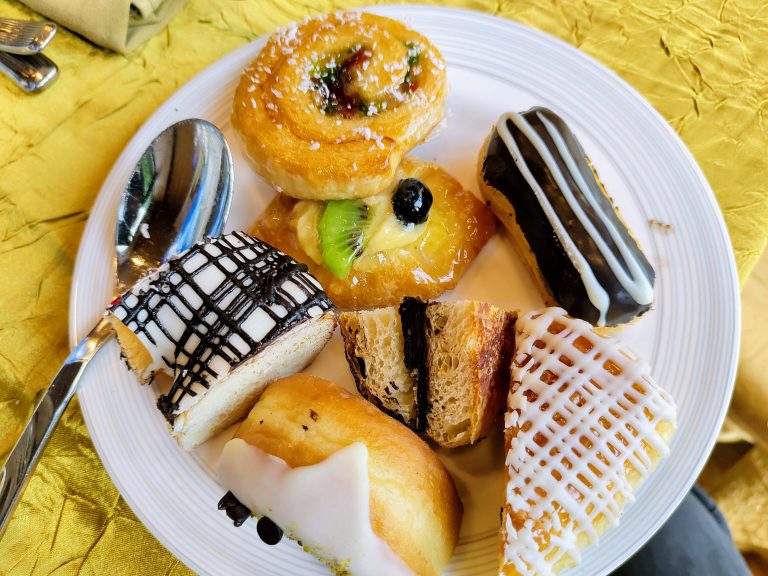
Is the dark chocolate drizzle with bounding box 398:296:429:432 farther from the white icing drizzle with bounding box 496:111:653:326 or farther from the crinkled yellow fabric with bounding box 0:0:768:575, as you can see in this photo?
the crinkled yellow fabric with bounding box 0:0:768:575

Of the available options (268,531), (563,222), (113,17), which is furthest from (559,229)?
(113,17)

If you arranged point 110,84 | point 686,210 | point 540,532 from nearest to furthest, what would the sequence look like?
point 540,532, point 686,210, point 110,84

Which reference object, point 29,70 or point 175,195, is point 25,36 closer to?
point 29,70

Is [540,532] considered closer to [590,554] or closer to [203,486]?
[590,554]

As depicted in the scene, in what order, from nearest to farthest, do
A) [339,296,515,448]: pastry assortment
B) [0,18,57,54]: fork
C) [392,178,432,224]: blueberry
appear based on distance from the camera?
[339,296,515,448]: pastry assortment, [392,178,432,224]: blueberry, [0,18,57,54]: fork

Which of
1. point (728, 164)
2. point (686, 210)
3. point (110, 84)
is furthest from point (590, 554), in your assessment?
point (110, 84)

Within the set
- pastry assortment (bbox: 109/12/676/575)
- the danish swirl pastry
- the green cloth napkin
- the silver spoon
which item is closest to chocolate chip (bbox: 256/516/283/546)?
pastry assortment (bbox: 109/12/676/575)
